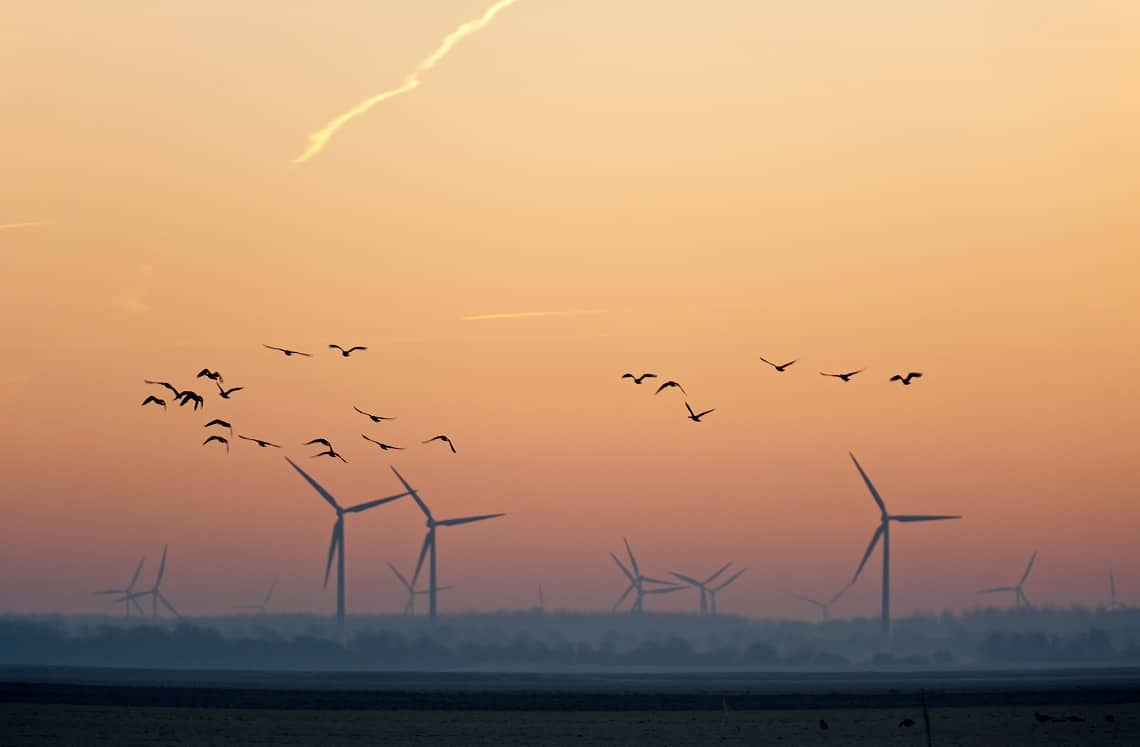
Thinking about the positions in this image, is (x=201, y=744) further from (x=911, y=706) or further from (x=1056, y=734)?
(x=911, y=706)

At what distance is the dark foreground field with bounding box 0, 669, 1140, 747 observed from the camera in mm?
113438

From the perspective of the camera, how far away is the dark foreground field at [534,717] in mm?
113438

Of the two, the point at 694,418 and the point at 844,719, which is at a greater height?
the point at 694,418

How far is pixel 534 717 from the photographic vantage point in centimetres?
13650

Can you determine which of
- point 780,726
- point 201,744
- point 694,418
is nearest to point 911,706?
point 780,726

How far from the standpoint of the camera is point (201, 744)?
350ft

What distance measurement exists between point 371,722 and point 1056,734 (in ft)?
145

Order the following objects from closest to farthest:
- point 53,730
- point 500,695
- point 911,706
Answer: point 53,730 < point 911,706 < point 500,695

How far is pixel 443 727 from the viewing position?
123 metres

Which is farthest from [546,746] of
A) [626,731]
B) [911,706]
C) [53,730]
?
Answer: [911,706]

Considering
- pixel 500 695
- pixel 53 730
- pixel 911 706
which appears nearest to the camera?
pixel 53 730

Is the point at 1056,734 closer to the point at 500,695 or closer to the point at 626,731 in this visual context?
the point at 626,731

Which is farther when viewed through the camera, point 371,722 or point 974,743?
point 371,722

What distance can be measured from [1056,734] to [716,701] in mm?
49297
